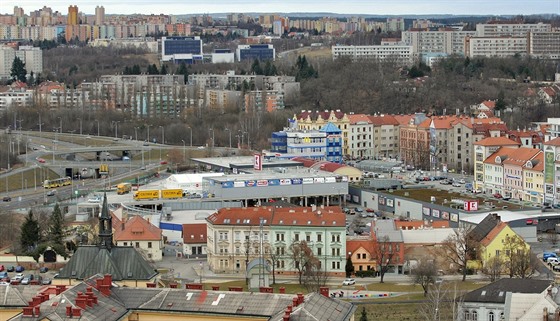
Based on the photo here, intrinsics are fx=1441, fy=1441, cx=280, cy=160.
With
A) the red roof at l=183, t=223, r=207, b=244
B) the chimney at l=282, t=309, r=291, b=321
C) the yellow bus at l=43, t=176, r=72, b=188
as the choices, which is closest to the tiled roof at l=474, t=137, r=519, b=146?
the red roof at l=183, t=223, r=207, b=244

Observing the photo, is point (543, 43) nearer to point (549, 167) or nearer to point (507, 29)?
point (507, 29)

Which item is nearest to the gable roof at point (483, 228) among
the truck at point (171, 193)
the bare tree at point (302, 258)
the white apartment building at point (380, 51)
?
the bare tree at point (302, 258)

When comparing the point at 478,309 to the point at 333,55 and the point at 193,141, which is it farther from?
the point at 333,55

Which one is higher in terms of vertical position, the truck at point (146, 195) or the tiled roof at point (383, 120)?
the tiled roof at point (383, 120)

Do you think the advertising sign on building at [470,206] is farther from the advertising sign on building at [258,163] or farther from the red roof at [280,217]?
the advertising sign on building at [258,163]

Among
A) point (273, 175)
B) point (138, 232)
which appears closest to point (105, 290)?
point (138, 232)

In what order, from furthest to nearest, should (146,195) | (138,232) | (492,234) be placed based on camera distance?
(146,195)
(138,232)
(492,234)

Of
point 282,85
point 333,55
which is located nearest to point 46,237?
point 282,85
